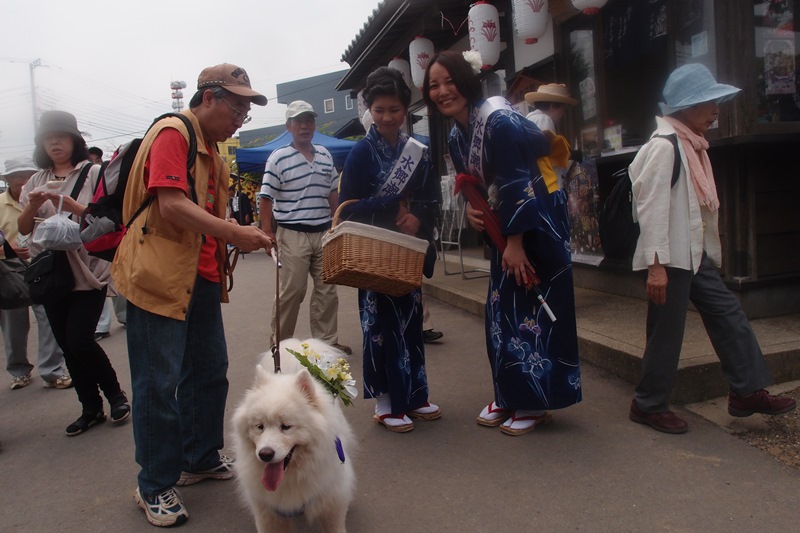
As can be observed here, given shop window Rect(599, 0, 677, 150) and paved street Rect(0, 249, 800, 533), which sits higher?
shop window Rect(599, 0, 677, 150)

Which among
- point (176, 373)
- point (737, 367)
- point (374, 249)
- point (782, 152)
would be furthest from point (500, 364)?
point (782, 152)

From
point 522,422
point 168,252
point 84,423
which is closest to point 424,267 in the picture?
Result: point 522,422

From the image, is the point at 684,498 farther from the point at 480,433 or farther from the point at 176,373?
the point at 176,373

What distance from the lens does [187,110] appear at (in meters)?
2.73

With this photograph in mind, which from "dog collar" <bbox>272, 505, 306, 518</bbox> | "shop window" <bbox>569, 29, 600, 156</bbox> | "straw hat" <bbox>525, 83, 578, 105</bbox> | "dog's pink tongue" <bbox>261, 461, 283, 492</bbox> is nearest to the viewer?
"dog's pink tongue" <bbox>261, 461, 283, 492</bbox>

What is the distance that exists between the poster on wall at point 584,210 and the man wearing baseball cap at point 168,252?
13.0 feet

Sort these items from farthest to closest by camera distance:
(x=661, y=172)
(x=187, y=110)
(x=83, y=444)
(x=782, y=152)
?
(x=782, y=152) < (x=83, y=444) < (x=661, y=172) < (x=187, y=110)

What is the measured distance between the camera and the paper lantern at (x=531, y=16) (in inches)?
227

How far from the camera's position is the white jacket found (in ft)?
9.63

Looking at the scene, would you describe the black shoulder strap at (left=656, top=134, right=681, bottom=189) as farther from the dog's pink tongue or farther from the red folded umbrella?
the dog's pink tongue

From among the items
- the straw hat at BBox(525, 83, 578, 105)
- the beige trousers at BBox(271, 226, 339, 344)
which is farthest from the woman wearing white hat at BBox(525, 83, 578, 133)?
the beige trousers at BBox(271, 226, 339, 344)

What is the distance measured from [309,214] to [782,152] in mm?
3711

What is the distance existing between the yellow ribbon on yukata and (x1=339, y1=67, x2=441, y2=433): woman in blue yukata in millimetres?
735

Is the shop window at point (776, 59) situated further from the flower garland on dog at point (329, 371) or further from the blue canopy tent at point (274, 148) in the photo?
the blue canopy tent at point (274, 148)
